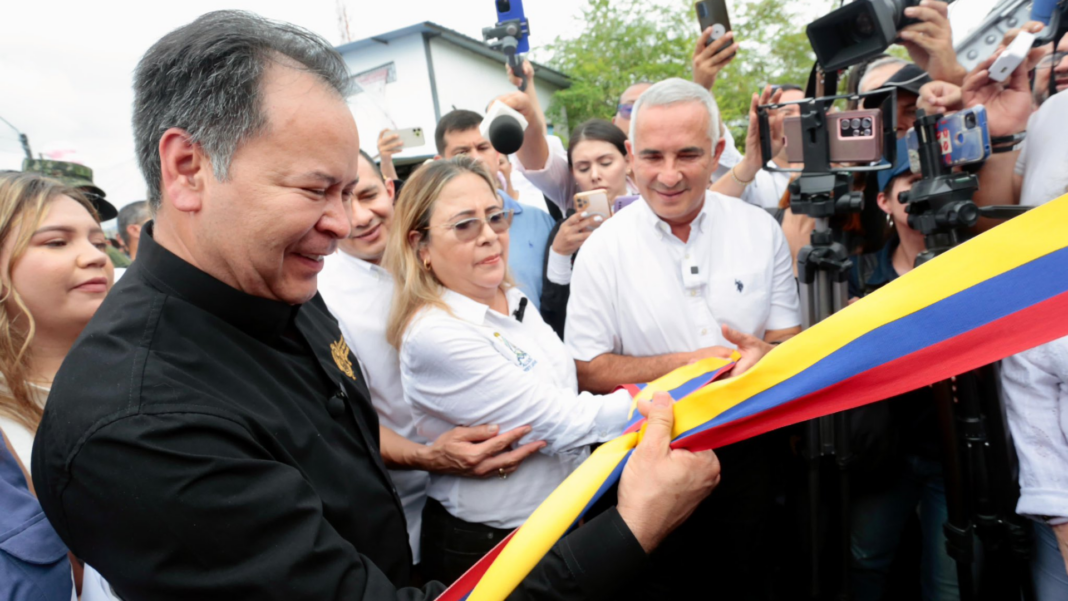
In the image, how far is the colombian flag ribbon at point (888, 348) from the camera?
4.10 feet

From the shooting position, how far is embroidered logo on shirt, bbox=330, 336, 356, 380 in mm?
1784

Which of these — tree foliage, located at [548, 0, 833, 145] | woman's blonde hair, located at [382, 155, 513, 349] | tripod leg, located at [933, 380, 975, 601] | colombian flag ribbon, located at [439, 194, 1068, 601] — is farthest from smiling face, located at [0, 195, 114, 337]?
tree foliage, located at [548, 0, 833, 145]

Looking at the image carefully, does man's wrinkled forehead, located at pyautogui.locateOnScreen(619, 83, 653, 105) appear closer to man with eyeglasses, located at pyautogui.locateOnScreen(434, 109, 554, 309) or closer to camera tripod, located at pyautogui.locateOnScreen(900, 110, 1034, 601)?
man with eyeglasses, located at pyautogui.locateOnScreen(434, 109, 554, 309)

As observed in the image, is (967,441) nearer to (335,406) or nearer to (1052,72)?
(1052,72)

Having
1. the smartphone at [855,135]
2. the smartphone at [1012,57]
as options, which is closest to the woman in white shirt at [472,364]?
the smartphone at [855,135]

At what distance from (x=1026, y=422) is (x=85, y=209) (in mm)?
3186

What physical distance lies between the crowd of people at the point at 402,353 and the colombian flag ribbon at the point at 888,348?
8 centimetres

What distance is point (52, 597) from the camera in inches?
58.2

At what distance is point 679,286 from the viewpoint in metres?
2.72

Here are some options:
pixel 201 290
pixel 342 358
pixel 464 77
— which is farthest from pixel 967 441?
pixel 464 77

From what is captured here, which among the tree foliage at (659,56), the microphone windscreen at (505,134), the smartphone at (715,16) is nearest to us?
the smartphone at (715,16)

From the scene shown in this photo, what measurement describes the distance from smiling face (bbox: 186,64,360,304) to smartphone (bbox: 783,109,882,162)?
173 cm

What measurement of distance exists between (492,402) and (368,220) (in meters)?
1.07

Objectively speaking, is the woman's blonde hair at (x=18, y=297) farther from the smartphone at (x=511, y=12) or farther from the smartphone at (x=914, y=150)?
the smartphone at (x=914, y=150)
